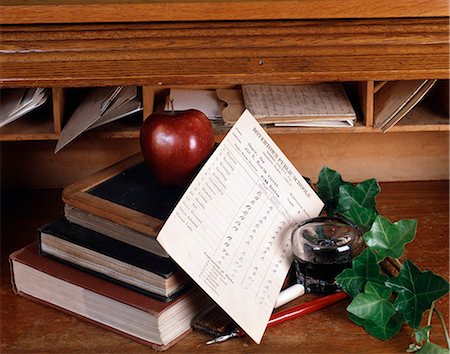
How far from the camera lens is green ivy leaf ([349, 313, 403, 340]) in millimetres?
1543

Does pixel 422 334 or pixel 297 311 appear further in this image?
pixel 297 311

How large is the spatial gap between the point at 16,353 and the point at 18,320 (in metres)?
0.11

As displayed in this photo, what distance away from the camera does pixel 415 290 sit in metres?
1.57

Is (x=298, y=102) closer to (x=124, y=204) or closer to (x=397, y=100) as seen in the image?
(x=397, y=100)

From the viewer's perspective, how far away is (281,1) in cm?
176

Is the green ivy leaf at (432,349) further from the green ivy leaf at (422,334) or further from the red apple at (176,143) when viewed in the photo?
the red apple at (176,143)

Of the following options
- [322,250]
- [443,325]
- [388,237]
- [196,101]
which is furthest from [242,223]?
[196,101]

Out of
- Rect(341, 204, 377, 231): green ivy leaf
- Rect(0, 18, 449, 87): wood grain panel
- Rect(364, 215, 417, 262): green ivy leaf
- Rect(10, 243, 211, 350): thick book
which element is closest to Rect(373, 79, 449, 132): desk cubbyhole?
Rect(0, 18, 449, 87): wood grain panel

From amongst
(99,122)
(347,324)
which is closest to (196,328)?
(347,324)

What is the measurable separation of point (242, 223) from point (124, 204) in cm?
21

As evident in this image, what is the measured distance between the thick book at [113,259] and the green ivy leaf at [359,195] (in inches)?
14.6

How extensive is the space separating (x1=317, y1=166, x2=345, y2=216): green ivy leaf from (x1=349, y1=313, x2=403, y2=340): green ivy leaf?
31cm

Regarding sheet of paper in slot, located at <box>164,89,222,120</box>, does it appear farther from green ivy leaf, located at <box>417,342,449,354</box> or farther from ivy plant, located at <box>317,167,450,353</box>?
green ivy leaf, located at <box>417,342,449,354</box>

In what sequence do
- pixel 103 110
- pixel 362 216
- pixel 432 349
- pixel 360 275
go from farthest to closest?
pixel 103 110, pixel 362 216, pixel 360 275, pixel 432 349
